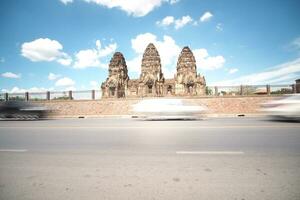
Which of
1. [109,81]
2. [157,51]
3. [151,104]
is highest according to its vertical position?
[157,51]

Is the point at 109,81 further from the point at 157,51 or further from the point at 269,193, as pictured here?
the point at 269,193

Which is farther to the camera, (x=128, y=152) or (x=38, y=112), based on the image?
(x=38, y=112)

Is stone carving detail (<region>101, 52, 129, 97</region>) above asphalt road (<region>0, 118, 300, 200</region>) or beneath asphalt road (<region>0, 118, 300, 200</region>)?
above

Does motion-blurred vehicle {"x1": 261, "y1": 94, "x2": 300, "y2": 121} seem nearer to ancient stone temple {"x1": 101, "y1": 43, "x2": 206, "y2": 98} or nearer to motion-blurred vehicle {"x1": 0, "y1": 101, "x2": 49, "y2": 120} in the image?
motion-blurred vehicle {"x1": 0, "y1": 101, "x2": 49, "y2": 120}

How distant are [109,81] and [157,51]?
1522 centimetres

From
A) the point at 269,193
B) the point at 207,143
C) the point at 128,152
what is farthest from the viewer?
the point at 207,143

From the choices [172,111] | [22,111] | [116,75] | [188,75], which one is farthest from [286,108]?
[116,75]

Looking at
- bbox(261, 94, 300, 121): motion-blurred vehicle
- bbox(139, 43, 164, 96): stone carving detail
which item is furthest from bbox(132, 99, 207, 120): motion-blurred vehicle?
bbox(139, 43, 164, 96): stone carving detail

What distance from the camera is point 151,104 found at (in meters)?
15.1

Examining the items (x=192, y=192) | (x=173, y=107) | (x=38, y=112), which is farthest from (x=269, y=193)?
(x=38, y=112)

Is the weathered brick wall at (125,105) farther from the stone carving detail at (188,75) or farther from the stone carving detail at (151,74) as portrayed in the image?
the stone carving detail at (151,74)

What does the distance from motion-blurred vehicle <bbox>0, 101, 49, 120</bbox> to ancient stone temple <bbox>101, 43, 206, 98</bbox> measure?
35.6 meters

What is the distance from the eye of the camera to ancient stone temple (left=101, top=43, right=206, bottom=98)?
54.1 m

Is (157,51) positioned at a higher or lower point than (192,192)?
higher
